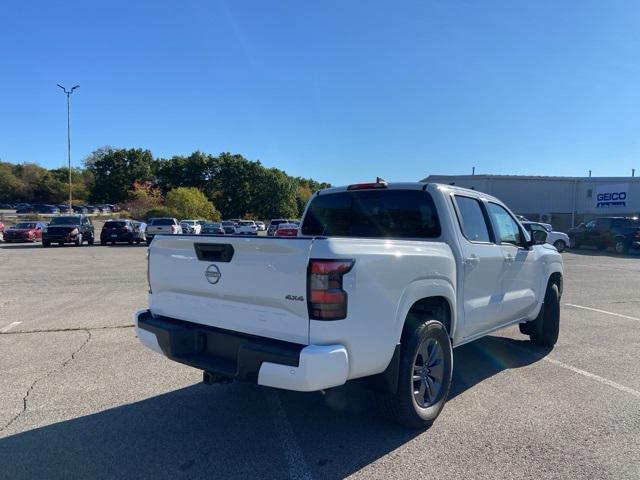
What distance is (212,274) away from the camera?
3.61 meters

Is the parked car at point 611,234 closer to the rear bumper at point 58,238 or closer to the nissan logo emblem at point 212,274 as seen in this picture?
the nissan logo emblem at point 212,274

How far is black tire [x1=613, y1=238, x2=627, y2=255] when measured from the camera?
2628 cm

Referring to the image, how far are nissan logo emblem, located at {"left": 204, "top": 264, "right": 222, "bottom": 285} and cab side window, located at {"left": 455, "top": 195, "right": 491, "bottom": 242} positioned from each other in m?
2.33

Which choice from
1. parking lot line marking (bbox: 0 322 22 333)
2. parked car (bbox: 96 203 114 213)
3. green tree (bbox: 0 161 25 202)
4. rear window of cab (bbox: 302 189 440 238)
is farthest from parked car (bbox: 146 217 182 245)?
green tree (bbox: 0 161 25 202)

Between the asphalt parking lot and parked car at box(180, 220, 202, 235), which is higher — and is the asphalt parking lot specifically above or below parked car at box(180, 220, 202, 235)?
below

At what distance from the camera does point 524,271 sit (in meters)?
5.55

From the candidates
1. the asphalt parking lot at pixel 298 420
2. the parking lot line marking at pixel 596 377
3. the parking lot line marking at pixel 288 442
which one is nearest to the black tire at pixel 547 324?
the asphalt parking lot at pixel 298 420

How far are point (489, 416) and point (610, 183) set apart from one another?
44.4 meters

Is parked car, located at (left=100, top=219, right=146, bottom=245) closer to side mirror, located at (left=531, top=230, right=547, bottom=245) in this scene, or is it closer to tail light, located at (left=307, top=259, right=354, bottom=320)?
side mirror, located at (left=531, top=230, right=547, bottom=245)

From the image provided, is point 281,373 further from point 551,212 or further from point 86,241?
point 551,212

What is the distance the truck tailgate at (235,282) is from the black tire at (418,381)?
952 millimetres

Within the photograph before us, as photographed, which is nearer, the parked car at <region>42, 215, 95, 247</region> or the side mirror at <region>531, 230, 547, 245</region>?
the side mirror at <region>531, 230, 547, 245</region>

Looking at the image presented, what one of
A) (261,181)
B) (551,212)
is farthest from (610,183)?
(261,181)

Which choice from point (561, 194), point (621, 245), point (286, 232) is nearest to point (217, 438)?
point (286, 232)
